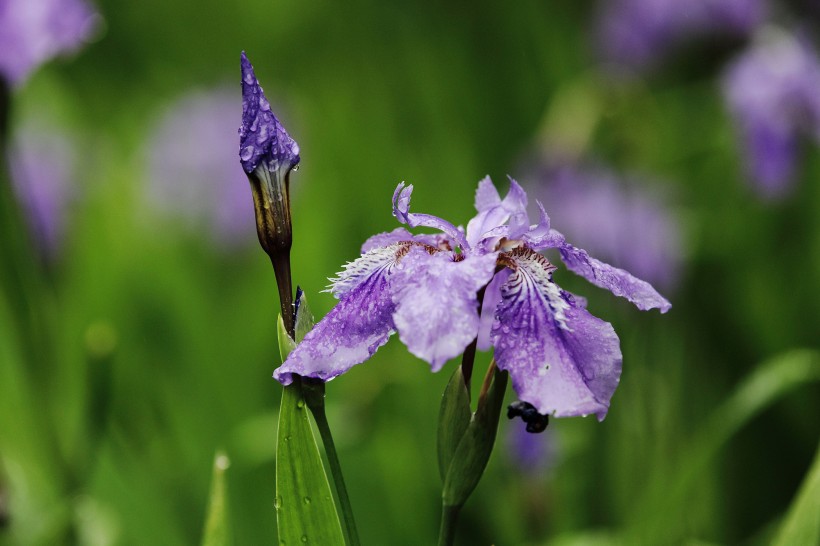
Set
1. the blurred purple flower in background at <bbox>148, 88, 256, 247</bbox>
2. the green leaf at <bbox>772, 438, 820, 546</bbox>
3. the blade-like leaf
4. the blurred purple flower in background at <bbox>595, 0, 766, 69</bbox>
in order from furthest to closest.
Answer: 1. the blurred purple flower in background at <bbox>595, 0, 766, 69</bbox>
2. the blurred purple flower in background at <bbox>148, 88, 256, 247</bbox>
3. the blade-like leaf
4. the green leaf at <bbox>772, 438, 820, 546</bbox>

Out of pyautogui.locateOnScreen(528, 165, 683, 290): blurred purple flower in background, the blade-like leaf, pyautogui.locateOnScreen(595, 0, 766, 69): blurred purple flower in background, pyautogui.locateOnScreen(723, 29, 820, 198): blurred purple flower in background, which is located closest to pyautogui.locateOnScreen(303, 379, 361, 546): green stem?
the blade-like leaf

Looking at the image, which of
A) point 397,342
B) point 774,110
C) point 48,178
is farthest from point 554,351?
point 48,178

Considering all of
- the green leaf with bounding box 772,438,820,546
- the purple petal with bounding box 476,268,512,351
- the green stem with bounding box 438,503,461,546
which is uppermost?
the purple petal with bounding box 476,268,512,351

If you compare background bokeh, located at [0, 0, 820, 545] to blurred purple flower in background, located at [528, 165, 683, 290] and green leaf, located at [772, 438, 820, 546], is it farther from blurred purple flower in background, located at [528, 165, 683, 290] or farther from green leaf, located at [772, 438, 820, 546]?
green leaf, located at [772, 438, 820, 546]

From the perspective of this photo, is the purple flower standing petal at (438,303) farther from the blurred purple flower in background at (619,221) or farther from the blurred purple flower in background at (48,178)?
the blurred purple flower in background at (48,178)

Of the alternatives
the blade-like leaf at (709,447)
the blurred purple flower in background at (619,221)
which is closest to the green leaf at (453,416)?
the blade-like leaf at (709,447)

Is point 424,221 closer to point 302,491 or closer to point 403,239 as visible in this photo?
point 403,239

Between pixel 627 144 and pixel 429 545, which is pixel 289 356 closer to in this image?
pixel 429 545
